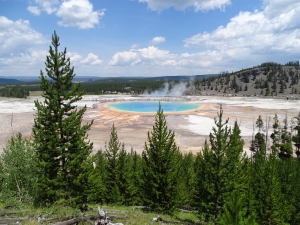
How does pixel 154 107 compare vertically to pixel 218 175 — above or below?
below

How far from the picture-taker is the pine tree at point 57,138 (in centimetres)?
1714

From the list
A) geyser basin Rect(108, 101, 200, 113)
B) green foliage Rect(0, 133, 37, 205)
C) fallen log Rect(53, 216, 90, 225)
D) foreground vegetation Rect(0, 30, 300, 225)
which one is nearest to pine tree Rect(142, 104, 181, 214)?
foreground vegetation Rect(0, 30, 300, 225)

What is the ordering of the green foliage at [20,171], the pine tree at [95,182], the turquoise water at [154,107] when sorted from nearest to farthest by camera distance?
1. the pine tree at [95,182]
2. the green foliage at [20,171]
3. the turquoise water at [154,107]

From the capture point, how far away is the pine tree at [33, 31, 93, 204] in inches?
675

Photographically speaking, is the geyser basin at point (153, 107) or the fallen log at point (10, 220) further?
the geyser basin at point (153, 107)

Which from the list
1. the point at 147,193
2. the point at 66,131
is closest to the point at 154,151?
the point at 147,193

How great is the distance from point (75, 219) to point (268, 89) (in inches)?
8003

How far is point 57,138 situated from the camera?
17297mm

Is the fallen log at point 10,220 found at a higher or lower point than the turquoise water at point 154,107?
higher

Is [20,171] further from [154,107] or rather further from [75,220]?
[154,107]

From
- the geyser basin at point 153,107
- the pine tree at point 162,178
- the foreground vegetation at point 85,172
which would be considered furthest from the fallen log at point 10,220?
the geyser basin at point 153,107

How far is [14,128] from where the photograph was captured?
68.4 m

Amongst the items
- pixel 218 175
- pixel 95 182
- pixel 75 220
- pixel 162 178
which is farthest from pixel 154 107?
pixel 75 220

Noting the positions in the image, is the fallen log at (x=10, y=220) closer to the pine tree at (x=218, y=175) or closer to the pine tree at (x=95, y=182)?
the pine tree at (x=95, y=182)
